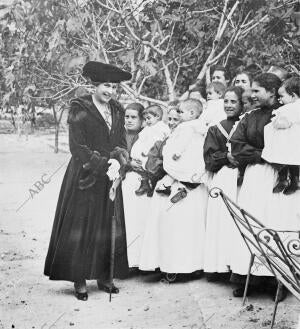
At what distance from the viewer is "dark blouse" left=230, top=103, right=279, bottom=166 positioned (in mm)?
4449

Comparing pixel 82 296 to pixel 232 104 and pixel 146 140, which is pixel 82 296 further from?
pixel 232 104

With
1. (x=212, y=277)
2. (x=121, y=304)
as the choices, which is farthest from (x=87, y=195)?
(x=212, y=277)

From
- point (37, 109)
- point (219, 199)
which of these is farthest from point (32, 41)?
point (219, 199)

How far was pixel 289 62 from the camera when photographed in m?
7.19

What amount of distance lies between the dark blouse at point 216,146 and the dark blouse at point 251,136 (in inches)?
7.5

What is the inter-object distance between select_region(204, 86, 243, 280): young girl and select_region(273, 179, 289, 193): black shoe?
0.35 metres

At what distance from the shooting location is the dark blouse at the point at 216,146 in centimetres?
475

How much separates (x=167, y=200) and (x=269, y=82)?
126 centimetres

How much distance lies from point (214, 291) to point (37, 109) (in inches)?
105

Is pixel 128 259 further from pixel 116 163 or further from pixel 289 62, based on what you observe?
pixel 289 62

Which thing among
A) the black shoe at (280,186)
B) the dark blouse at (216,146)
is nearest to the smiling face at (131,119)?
the dark blouse at (216,146)

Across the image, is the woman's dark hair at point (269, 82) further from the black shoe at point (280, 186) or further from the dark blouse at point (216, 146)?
the black shoe at point (280, 186)

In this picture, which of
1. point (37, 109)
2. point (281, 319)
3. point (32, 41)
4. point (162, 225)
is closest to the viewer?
point (281, 319)

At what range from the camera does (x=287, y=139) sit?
14.2ft
